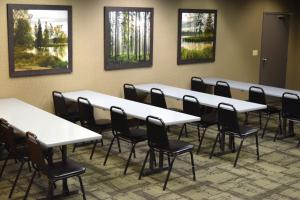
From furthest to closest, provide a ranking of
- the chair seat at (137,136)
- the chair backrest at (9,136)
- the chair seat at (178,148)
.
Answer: the chair seat at (137,136) < the chair seat at (178,148) < the chair backrest at (9,136)

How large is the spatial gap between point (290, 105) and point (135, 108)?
2.49 metres

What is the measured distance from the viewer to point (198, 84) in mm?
8422

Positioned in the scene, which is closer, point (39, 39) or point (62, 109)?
point (62, 109)

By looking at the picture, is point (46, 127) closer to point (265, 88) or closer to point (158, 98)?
point (158, 98)

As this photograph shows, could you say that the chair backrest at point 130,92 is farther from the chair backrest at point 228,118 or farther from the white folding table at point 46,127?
the white folding table at point 46,127

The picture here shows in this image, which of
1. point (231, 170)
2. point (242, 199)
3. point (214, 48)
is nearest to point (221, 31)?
point (214, 48)

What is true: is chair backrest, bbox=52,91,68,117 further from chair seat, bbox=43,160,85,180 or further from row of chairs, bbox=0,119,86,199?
chair seat, bbox=43,160,85,180

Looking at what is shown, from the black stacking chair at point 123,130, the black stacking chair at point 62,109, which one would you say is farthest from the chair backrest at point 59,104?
the black stacking chair at point 123,130

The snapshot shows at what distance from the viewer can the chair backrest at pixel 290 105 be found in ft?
21.7

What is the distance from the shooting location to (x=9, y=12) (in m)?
A: 6.20

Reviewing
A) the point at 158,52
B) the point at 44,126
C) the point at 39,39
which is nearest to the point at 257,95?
the point at 158,52

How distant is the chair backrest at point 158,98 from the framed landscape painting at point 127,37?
932 mm

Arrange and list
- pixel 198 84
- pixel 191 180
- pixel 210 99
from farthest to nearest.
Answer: pixel 198 84 → pixel 210 99 → pixel 191 180

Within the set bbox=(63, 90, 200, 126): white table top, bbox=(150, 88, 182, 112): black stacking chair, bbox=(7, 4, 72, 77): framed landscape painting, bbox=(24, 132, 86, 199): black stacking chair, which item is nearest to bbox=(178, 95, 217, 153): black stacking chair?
bbox=(150, 88, 182, 112): black stacking chair
